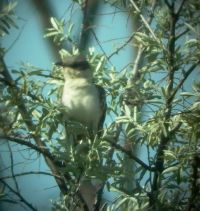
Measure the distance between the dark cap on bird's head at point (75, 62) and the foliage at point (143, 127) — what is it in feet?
0.60

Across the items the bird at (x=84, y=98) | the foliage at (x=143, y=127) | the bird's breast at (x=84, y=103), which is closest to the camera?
the foliage at (x=143, y=127)

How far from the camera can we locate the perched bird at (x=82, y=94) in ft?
6.47

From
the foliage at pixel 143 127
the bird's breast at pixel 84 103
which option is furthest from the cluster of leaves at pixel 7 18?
the bird's breast at pixel 84 103

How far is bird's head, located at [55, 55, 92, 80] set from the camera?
6.35ft

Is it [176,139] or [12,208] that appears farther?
[12,208]

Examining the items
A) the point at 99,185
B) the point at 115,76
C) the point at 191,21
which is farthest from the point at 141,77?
the point at 99,185

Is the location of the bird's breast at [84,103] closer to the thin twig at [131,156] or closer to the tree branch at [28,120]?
the tree branch at [28,120]

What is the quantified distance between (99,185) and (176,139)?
42 cm

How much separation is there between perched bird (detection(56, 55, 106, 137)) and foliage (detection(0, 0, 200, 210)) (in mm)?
240

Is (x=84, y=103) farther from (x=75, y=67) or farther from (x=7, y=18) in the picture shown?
(x=7, y=18)

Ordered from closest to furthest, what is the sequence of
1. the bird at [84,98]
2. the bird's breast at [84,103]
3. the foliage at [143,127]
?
the foliage at [143,127] < the bird at [84,98] < the bird's breast at [84,103]

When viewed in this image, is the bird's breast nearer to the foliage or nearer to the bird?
the bird

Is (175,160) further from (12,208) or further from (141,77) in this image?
(12,208)

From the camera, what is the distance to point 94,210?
1.88m
